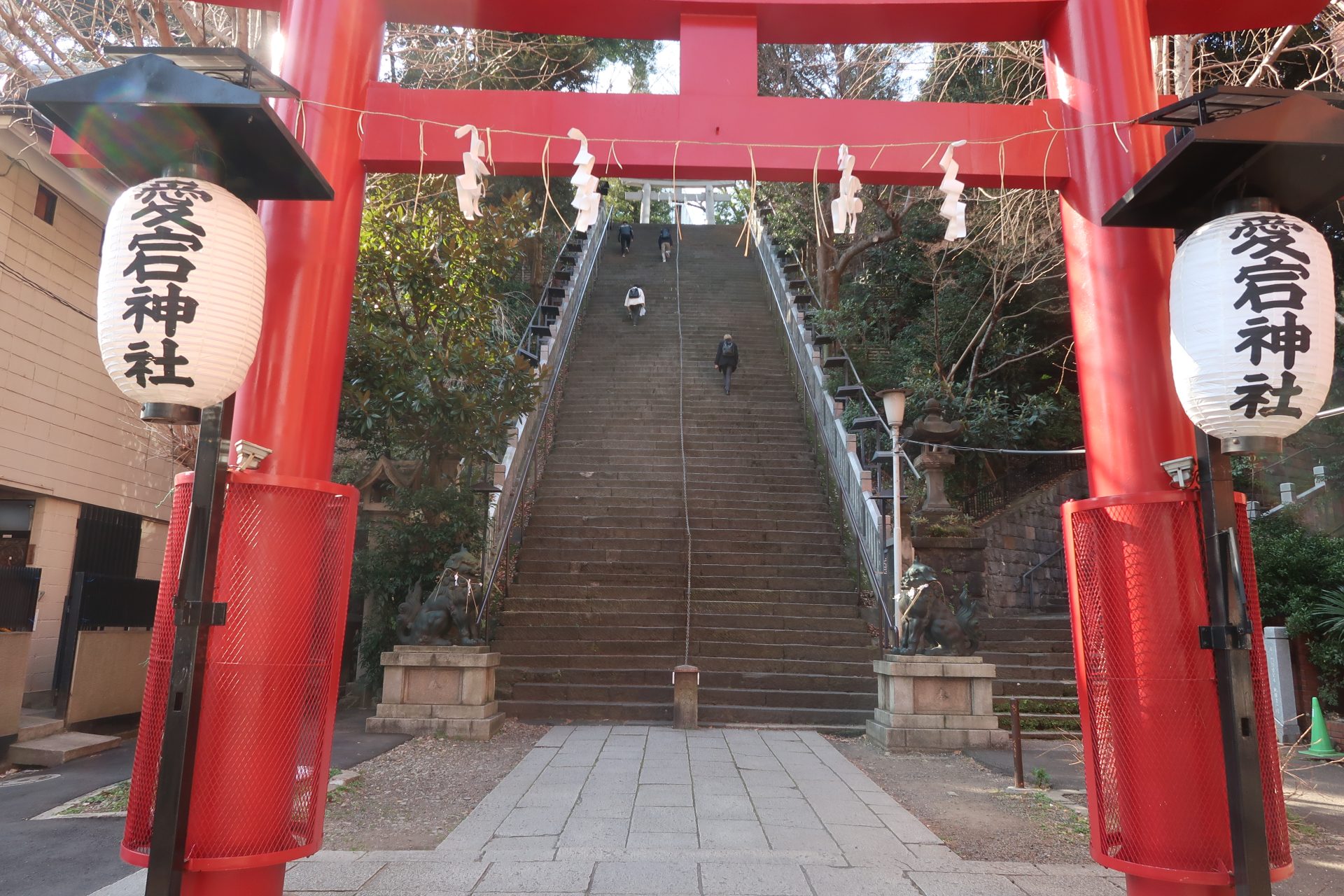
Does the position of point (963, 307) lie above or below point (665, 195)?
below

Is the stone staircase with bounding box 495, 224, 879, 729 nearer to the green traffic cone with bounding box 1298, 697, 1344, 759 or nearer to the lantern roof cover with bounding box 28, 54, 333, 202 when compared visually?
the green traffic cone with bounding box 1298, 697, 1344, 759

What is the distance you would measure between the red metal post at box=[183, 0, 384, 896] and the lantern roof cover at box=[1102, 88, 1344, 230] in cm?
359

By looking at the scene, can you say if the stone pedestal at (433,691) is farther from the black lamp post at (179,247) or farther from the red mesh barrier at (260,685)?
the black lamp post at (179,247)

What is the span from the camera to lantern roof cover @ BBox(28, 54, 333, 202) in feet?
10.1

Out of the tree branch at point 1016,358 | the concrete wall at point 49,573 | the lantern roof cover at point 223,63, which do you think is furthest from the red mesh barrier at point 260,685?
the tree branch at point 1016,358

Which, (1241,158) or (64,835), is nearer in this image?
(1241,158)

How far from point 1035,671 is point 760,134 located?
825cm

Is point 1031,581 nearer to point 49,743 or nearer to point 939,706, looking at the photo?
point 939,706

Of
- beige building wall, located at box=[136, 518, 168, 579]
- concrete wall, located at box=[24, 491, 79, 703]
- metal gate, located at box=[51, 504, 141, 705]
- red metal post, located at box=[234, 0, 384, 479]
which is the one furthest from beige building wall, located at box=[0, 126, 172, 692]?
red metal post, located at box=[234, 0, 384, 479]

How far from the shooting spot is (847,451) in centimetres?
1199

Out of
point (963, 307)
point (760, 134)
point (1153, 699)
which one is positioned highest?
point (963, 307)

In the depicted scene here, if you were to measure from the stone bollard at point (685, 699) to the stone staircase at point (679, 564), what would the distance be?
436 mm

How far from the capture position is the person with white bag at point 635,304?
63.2 feet

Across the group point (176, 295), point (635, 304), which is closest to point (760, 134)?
point (176, 295)
